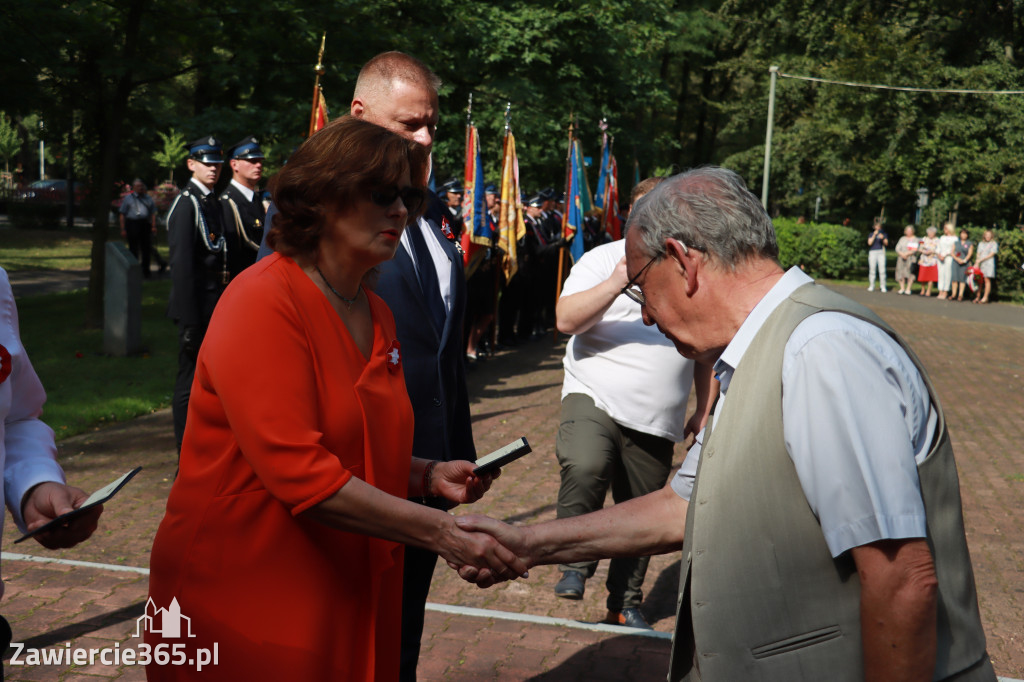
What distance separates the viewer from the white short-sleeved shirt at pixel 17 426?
85.0 inches

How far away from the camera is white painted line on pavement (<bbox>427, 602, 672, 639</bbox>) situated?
4781 millimetres

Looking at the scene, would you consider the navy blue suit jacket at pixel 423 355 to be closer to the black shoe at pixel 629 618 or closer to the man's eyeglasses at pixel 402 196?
the man's eyeglasses at pixel 402 196

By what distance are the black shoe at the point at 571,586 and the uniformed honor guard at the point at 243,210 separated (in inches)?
148

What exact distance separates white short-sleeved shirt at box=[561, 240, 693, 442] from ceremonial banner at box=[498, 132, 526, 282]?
29.8ft

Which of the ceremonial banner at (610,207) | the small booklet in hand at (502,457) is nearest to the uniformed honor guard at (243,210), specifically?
the small booklet in hand at (502,457)

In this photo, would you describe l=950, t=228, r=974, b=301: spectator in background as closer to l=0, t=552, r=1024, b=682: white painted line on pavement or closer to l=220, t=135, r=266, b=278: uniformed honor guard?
l=220, t=135, r=266, b=278: uniformed honor guard

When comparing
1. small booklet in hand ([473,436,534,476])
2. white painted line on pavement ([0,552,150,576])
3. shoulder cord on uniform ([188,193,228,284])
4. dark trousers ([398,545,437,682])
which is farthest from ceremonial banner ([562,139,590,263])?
small booklet in hand ([473,436,534,476])

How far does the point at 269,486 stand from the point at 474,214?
1112 centimetres

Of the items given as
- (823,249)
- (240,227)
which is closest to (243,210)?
(240,227)

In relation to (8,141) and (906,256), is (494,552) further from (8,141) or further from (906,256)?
(8,141)

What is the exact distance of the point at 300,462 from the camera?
6.77ft

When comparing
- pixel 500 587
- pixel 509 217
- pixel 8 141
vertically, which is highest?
pixel 8 141

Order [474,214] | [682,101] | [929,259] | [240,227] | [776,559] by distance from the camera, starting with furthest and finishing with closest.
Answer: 1. [682,101]
2. [929,259]
3. [474,214]
4. [240,227]
5. [776,559]

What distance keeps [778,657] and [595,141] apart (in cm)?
2650
